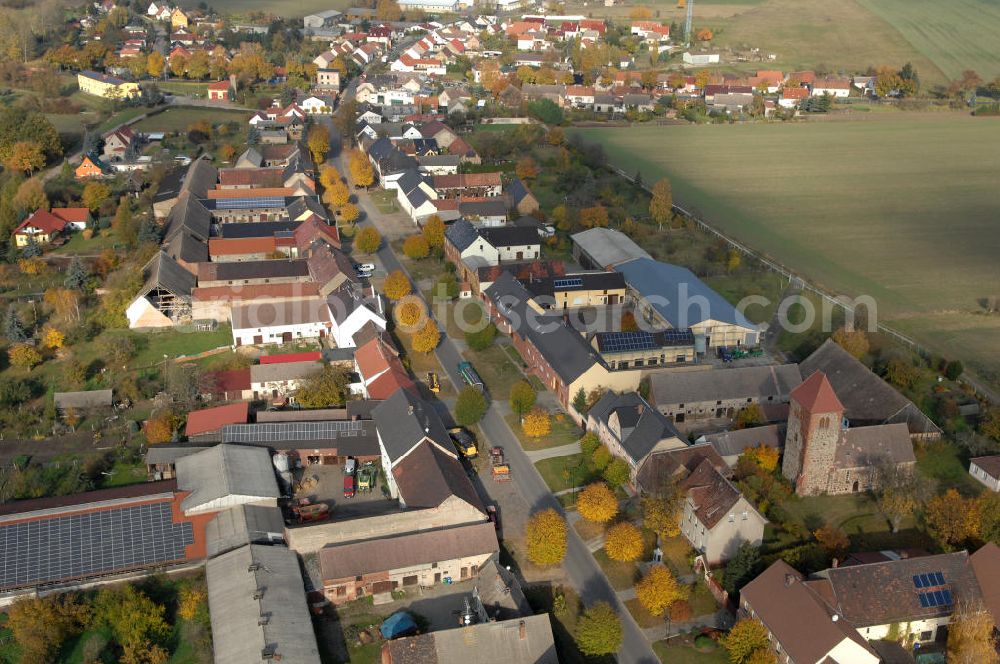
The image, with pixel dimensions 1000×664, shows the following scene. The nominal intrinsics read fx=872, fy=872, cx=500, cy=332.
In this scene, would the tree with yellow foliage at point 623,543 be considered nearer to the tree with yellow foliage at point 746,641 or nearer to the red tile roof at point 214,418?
the tree with yellow foliage at point 746,641

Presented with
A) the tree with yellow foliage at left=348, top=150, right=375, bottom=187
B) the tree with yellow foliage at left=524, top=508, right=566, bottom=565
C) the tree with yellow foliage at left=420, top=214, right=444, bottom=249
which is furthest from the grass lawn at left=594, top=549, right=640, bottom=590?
the tree with yellow foliage at left=348, top=150, right=375, bottom=187

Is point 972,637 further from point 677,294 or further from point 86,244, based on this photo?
point 86,244

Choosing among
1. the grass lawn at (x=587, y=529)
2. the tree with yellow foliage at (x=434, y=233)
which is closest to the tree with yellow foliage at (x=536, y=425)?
the grass lawn at (x=587, y=529)

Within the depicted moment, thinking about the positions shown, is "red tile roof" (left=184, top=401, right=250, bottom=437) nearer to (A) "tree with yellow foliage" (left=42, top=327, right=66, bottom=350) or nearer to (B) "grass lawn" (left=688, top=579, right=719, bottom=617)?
(A) "tree with yellow foliage" (left=42, top=327, right=66, bottom=350)

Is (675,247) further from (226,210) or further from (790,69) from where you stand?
(790,69)

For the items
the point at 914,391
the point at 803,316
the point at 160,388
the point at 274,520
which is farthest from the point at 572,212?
the point at 274,520

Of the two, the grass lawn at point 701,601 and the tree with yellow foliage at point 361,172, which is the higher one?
the tree with yellow foliage at point 361,172
